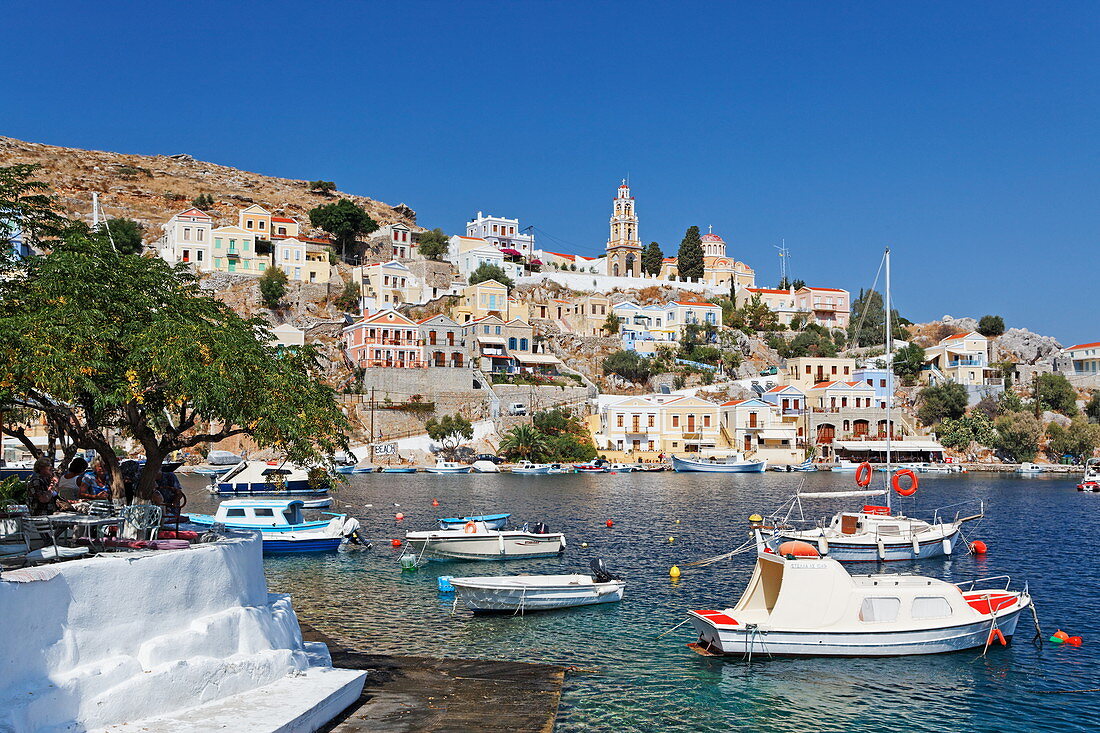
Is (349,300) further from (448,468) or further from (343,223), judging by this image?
(448,468)

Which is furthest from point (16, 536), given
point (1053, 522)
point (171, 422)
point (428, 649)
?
point (1053, 522)

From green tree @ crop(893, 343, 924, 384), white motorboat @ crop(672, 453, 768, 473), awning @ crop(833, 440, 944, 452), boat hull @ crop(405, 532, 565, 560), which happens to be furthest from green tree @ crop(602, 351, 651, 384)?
boat hull @ crop(405, 532, 565, 560)

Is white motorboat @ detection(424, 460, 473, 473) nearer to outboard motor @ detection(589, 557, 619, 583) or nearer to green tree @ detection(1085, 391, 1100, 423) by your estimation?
outboard motor @ detection(589, 557, 619, 583)

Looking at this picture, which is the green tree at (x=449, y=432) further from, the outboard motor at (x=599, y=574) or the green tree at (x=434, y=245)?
the outboard motor at (x=599, y=574)

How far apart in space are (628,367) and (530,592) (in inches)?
3197

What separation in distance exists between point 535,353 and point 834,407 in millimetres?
33675

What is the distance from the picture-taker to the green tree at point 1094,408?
101 metres

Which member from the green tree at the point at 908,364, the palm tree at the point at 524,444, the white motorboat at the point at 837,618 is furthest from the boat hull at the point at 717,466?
the white motorboat at the point at 837,618

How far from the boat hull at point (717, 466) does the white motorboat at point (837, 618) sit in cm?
6387

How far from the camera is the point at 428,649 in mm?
19859

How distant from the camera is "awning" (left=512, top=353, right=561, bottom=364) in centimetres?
10081

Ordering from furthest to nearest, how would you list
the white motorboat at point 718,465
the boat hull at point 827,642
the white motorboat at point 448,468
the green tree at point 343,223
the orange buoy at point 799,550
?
the green tree at point 343,223
the white motorboat at point 718,465
the white motorboat at point 448,468
the orange buoy at point 799,550
the boat hull at point 827,642

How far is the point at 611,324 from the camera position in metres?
115

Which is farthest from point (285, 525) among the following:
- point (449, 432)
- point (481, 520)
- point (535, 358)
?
point (535, 358)
